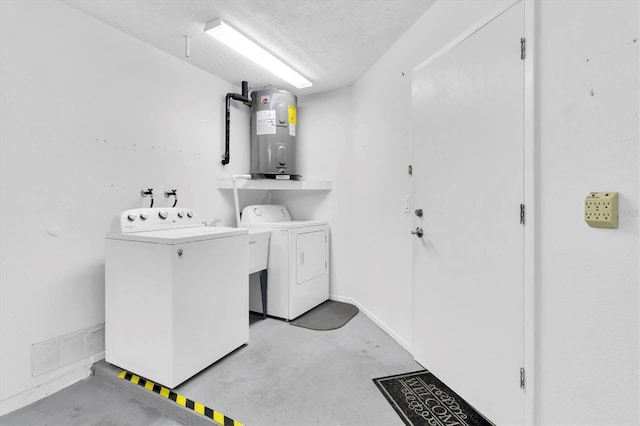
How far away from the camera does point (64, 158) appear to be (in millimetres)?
1964

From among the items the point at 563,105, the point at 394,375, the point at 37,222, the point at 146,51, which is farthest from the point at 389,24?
the point at 37,222

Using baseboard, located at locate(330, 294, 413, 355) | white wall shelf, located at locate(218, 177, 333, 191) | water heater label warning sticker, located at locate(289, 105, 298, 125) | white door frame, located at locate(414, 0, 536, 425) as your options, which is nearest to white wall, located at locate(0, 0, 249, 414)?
white wall shelf, located at locate(218, 177, 333, 191)

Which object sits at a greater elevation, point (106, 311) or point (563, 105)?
point (563, 105)

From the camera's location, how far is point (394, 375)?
192 cm

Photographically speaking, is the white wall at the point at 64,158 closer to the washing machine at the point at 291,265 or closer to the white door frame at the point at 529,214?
the washing machine at the point at 291,265

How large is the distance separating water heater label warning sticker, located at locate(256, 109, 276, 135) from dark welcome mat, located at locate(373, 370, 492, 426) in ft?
8.46

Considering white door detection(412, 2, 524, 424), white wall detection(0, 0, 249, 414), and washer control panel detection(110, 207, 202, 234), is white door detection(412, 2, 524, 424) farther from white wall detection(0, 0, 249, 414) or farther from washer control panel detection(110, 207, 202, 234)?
white wall detection(0, 0, 249, 414)

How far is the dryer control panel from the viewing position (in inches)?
126

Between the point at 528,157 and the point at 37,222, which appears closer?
the point at 528,157

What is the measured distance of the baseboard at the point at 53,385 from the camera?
1693mm

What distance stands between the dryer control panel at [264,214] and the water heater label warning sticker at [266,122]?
0.84 m

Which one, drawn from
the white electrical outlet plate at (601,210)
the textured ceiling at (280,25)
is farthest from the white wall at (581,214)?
the textured ceiling at (280,25)

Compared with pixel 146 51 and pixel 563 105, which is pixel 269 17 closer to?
pixel 146 51

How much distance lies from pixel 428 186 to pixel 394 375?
127 centimetres
